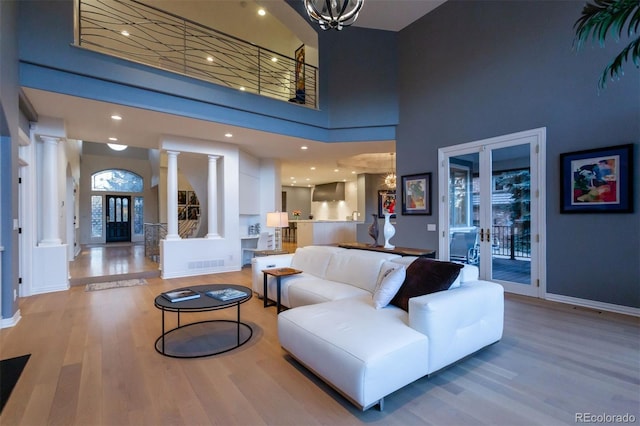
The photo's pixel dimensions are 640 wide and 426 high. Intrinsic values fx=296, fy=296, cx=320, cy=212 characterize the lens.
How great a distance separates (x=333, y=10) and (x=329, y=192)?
11922 mm

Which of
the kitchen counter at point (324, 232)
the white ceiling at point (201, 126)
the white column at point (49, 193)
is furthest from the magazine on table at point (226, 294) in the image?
the kitchen counter at point (324, 232)

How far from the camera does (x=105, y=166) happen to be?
39.5 ft

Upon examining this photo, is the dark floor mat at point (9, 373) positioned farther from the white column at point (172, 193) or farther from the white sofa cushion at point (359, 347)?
the white column at point (172, 193)

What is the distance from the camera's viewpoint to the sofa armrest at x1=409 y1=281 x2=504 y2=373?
2.10 metres

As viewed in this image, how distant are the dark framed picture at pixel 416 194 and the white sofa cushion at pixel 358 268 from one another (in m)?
2.72

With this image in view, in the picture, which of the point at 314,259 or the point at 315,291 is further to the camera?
the point at 314,259

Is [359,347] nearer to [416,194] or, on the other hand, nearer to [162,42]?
[416,194]

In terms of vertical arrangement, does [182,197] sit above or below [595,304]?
above

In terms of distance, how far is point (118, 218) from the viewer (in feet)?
41.1

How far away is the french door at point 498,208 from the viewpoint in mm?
4363

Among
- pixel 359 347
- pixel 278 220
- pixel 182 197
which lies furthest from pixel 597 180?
pixel 182 197

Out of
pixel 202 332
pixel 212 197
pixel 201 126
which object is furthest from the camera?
pixel 212 197

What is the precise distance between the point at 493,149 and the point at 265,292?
167 inches

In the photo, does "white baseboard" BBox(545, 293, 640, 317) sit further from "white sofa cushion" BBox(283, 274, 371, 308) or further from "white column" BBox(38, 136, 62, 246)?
"white column" BBox(38, 136, 62, 246)
